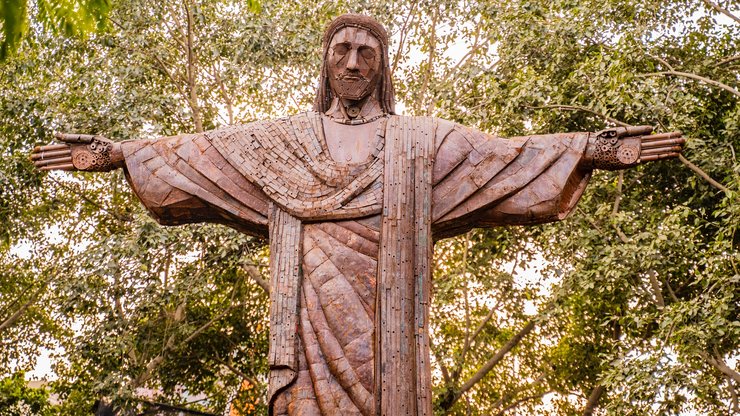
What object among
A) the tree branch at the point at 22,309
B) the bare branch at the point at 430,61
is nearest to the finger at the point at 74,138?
the bare branch at the point at 430,61

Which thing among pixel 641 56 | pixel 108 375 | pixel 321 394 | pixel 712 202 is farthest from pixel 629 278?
pixel 321 394

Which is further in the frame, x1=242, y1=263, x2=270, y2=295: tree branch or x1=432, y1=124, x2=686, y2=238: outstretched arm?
x1=242, y1=263, x2=270, y2=295: tree branch

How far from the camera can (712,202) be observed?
14.7 meters

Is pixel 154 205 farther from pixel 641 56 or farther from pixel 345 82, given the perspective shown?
pixel 641 56

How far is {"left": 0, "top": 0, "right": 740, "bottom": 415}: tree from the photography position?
13656 mm

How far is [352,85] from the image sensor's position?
A: 7.21 metres

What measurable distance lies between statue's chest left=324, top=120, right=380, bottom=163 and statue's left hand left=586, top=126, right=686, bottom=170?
4.58ft

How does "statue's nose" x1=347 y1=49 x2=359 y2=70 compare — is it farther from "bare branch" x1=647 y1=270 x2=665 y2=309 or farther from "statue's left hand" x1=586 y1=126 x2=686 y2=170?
"bare branch" x1=647 y1=270 x2=665 y2=309

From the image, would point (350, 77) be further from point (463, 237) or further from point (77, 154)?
A: point (463, 237)

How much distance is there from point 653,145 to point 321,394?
2.52 metres

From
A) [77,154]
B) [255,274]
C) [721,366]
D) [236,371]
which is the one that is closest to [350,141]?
[77,154]

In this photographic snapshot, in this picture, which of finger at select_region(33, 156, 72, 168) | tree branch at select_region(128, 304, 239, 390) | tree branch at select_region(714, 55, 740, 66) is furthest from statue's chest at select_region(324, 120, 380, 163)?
tree branch at select_region(128, 304, 239, 390)

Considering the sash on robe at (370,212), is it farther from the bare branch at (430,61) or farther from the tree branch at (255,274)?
the bare branch at (430,61)

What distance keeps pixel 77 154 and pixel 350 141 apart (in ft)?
5.74
